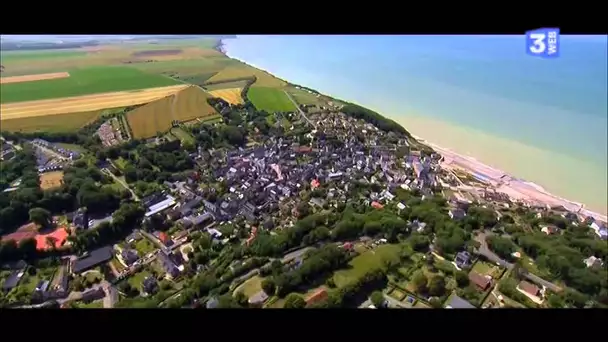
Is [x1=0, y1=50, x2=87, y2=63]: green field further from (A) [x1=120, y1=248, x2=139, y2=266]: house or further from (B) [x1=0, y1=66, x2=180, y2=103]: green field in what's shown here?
(A) [x1=120, y1=248, x2=139, y2=266]: house

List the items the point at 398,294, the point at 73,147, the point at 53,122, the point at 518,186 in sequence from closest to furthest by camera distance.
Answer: the point at 398,294
the point at 518,186
the point at 73,147
the point at 53,122

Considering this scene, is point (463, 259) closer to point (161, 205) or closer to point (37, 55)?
point (161, 205)

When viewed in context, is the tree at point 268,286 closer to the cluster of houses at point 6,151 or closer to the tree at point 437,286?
the tree at point 437,286

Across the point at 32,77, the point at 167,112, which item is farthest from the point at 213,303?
the point at 32,77

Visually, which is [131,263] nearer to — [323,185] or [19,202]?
[19,202]
